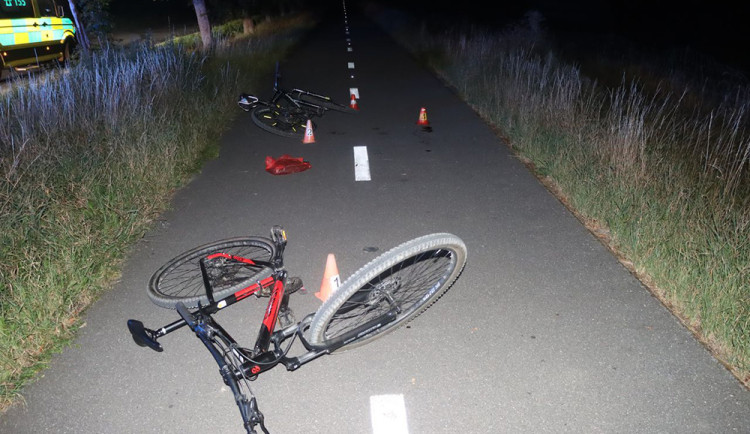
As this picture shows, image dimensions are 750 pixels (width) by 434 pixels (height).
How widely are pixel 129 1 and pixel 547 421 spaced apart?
63222 mm

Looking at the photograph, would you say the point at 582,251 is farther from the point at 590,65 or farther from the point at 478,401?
the point at 590,65

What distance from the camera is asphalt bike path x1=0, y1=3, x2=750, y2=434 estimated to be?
10.1 ft

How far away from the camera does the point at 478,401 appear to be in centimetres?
318

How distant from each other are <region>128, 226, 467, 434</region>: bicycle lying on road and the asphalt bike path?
0.18m

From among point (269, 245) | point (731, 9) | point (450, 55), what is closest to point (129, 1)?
point (450, 55)

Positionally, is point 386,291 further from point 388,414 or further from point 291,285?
point 388,414

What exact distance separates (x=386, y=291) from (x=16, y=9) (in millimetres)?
15597

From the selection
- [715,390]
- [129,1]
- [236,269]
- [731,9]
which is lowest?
[715,390]

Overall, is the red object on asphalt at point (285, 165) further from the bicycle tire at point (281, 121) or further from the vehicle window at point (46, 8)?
the vehicle window at point (46, 8)

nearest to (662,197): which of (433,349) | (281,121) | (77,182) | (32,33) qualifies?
(433,349)

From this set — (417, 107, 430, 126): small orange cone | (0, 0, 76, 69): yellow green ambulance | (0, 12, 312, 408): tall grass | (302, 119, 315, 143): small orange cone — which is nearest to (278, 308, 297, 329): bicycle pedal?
(0, 12, 312, 408): tall grass

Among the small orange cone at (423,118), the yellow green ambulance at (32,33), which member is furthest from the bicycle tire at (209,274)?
the yellow green ambulance at (32,33)

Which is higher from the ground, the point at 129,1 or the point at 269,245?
the point at 129,1

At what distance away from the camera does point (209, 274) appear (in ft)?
13.9
